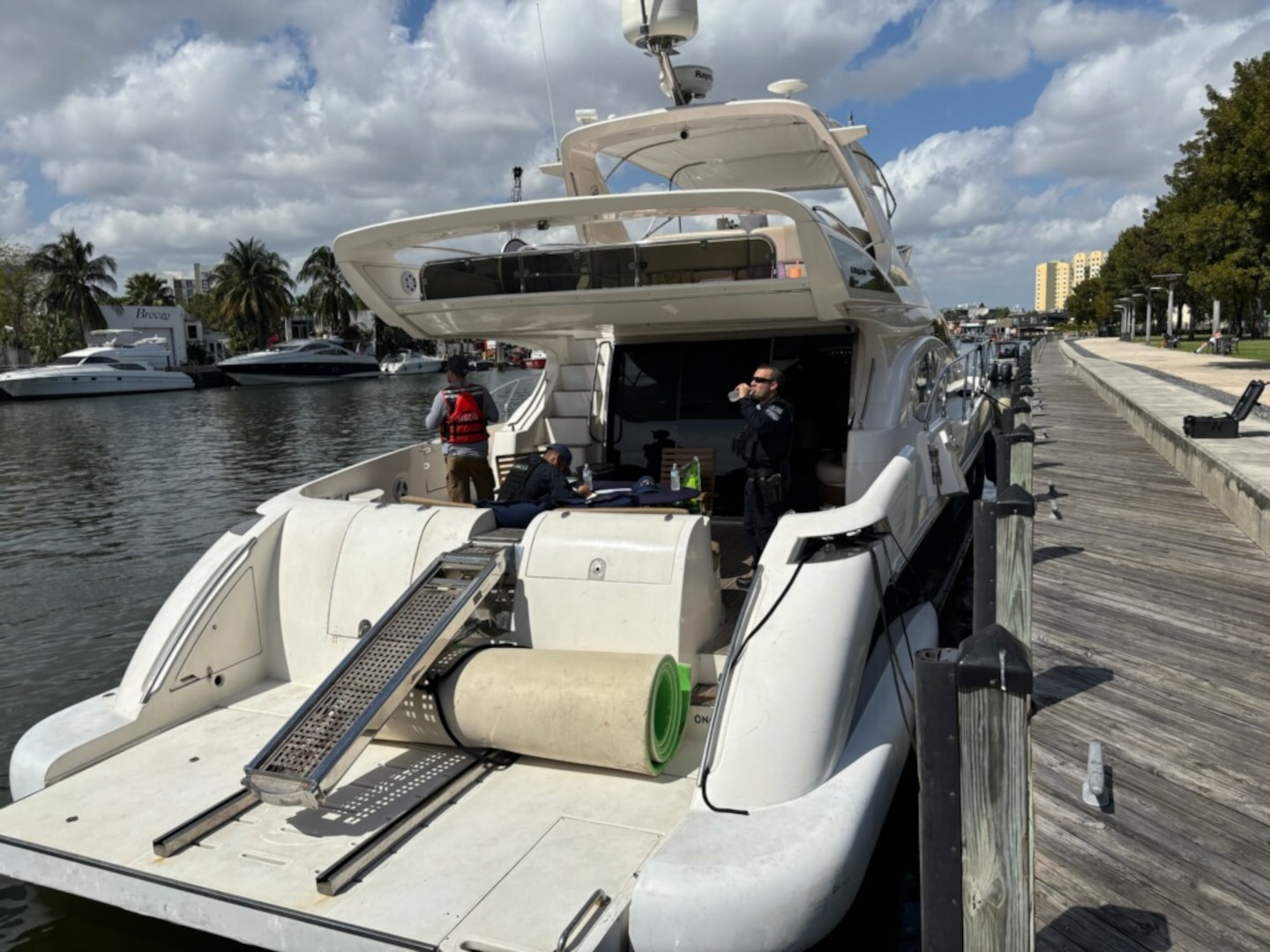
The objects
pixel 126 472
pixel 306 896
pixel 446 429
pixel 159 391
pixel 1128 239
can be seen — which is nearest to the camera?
pixel 306 896

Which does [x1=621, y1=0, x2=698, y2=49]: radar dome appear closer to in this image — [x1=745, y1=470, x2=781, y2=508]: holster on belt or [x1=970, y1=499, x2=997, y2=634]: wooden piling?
[x1=745, y1=470, x2=781, y2=508]: holster on belt

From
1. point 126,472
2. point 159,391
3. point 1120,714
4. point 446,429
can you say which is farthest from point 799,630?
point 159,391

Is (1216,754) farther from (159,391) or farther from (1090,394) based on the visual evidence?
(159,391)

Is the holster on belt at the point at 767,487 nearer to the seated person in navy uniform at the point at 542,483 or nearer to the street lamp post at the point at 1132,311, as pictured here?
the seated person in navy uniform at the point at 542,483

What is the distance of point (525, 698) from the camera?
3.92 meters

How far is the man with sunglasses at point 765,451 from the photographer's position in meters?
5.79

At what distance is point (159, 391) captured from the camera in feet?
187

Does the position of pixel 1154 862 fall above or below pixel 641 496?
below

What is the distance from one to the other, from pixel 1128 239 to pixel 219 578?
73.7 meters

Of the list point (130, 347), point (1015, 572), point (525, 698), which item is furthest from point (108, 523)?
point (130, 347)

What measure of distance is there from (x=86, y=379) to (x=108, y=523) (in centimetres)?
4408

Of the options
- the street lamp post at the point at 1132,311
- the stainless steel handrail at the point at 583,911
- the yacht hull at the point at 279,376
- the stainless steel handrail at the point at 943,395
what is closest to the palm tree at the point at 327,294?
the yacht hull at the point at 279,376

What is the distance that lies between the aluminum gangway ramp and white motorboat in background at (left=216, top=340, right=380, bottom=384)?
62348mm

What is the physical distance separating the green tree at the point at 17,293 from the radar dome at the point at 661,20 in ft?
220
